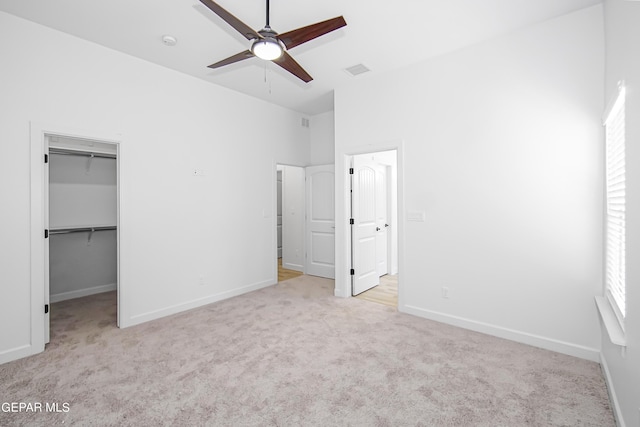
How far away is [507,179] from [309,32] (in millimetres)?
2342

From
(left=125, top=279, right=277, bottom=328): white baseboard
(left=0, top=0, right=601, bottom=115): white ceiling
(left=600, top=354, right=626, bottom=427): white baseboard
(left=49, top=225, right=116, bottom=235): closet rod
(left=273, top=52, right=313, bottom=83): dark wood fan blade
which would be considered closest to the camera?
(left=600, top=354, right=626, bottom=427): white baseboard

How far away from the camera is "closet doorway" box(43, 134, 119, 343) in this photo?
422 centimetres

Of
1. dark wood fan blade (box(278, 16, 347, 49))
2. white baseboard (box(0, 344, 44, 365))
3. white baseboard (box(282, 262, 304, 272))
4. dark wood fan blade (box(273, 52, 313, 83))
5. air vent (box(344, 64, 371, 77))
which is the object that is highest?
air vent (box(344, 64, 371, 77))

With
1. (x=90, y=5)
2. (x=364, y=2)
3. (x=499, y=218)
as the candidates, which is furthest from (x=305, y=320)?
(x=90, y=5)

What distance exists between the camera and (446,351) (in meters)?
2.74

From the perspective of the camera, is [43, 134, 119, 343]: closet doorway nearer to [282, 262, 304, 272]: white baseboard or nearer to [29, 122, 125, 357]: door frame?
[29, 122, 125, 357]: door frame

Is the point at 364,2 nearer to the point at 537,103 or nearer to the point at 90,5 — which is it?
the point at 537,103

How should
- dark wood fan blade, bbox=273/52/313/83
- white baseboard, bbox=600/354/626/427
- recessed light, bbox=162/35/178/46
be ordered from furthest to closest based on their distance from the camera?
recessed light, bbox=162/35/178/46 < dark wood fan blade, bbox=273/52/313/83 < white baseboard, bbox=600/354/626/427

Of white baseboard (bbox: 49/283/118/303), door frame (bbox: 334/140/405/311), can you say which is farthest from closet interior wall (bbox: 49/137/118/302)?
door frame (bbox: 334/140/405/311)

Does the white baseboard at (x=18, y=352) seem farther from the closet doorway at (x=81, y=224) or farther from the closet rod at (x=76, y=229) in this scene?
the closet rod at (x=76, y=229)

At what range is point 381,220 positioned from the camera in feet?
16.9

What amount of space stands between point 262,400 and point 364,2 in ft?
10.4

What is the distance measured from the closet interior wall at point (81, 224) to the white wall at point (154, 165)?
0.91 meters

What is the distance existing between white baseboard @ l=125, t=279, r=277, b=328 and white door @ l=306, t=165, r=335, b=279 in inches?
39.3
